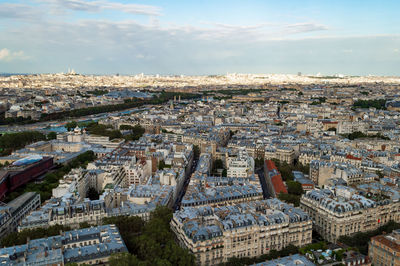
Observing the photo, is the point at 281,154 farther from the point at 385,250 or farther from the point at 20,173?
the point at 20,173

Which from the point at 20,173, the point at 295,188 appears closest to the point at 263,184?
the point at 295,188

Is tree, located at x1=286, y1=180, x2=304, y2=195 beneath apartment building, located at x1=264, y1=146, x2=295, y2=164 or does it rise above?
beneath

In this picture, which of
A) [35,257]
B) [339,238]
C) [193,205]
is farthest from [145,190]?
[339,238]

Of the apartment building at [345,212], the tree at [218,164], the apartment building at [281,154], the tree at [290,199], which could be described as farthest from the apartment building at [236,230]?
the apartment building at [281,154]

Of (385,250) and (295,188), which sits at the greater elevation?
(295,188)

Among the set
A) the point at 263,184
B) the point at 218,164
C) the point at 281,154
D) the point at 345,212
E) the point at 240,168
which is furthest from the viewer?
the point at 281,154

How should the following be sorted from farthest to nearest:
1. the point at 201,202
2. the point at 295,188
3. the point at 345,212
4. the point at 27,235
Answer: the point at 295,188
the point at 201,202
the point at 345,212
the point at 27,235

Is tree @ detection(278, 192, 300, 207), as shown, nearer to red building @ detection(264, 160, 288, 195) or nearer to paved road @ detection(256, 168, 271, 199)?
red building @ detection(264, 160, 288, 195)

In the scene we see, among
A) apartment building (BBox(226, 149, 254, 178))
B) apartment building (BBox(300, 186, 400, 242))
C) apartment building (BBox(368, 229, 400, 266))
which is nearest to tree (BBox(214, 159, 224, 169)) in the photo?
apartment building (BBox(226, 149, 254, 178))

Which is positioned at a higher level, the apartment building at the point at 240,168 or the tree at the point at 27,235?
the apartment building at the point at 240,168

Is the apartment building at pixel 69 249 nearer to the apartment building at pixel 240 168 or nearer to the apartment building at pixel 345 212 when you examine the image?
the apartment building at pixel 345 212

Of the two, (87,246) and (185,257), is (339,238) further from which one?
(87,246)
